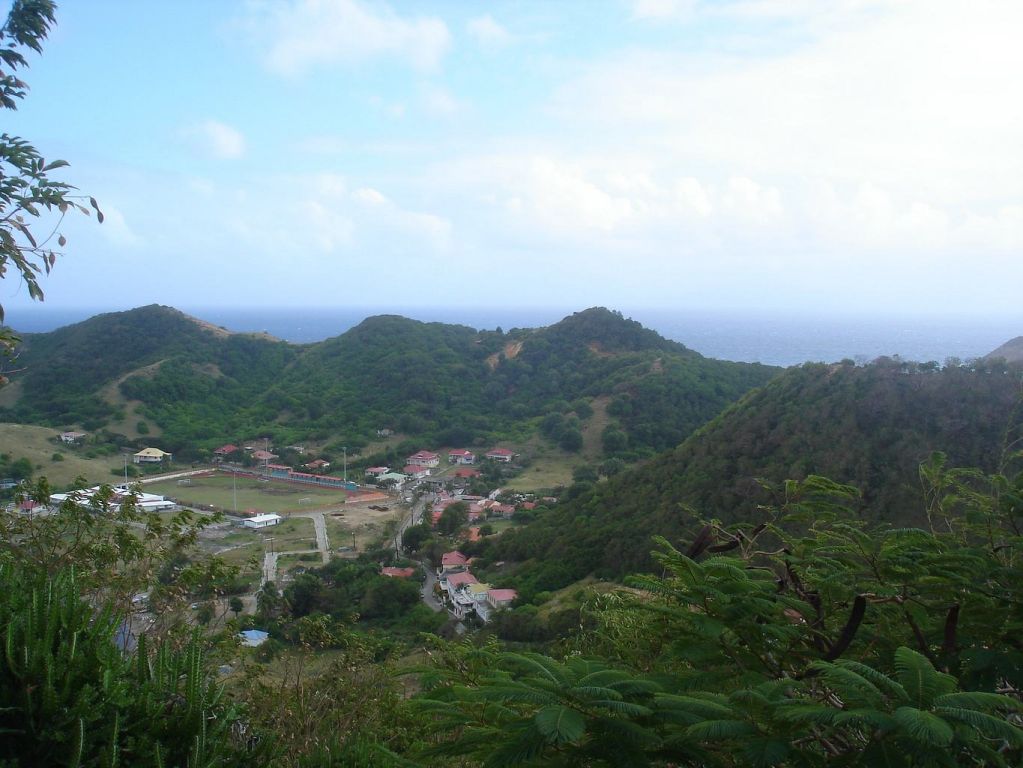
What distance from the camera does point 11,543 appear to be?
5051 mm

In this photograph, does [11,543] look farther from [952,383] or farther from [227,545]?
[952,383]

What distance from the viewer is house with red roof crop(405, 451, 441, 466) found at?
3616 centimetres

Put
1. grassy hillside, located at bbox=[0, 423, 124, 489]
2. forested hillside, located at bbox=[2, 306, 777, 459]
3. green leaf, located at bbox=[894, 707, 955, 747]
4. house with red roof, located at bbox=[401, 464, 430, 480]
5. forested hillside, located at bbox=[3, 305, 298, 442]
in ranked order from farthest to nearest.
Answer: forested hillside, located at bbox=[3, 305, 298, 442], forested hillside, located at bbox=[2, 306, 777, 459], house with red roof, located at bbox=[401, 464, 430, 480], grassy hillside, located at bbox=[0, 423, 124, 489], green leaf, located at bbox=[894, 707, 955, 747]

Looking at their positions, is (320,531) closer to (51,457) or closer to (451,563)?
(451,563)

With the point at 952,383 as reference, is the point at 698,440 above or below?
below

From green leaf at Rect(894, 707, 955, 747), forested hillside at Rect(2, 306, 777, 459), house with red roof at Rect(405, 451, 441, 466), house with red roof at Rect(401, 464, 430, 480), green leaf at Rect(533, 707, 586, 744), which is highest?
green leaf at Rect(894, 707, 955, 747)

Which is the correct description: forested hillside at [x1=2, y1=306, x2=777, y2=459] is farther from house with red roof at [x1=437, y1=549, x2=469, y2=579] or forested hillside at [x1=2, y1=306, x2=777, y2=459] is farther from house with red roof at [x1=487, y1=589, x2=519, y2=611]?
house with red roof at [x1=487, y1=589, x2=519, y2=611]

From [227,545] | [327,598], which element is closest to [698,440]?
[327,598]

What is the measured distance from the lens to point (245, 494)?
2958 cm

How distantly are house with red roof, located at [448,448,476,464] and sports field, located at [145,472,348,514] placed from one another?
25.9 ft

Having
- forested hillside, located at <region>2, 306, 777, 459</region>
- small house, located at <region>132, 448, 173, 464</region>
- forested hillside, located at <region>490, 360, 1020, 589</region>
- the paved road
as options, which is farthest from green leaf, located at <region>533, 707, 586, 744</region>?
small house, located at <region>132, 448, 173, 464</region>

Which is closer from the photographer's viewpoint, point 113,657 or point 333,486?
point 113,657

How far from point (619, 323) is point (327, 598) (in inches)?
1493

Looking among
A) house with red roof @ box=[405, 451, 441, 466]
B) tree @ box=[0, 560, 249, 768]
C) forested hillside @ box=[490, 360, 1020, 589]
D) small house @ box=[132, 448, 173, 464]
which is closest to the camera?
tree @ box=[0, 560, 249, 768]
